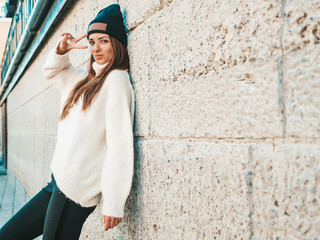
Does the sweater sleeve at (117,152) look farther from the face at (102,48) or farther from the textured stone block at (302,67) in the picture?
the textured stone block at (302,67)

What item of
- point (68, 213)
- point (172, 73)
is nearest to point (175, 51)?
point (172, 73)

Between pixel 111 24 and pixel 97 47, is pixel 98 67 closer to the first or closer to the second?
pixel 97 47

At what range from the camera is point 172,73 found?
178cm

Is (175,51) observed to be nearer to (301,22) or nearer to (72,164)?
(301,22)

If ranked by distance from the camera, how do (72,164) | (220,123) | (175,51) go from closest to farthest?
(220,123)
(175,51)
(72,164)

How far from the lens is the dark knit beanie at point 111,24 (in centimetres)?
214

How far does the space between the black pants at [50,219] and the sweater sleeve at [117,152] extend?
202 mm

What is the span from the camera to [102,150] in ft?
7.00

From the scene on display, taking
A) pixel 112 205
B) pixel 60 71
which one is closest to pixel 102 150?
pixel 112 205

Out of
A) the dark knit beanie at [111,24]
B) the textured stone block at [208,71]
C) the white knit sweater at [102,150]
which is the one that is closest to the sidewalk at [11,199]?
the white knit sweater at [102,150]

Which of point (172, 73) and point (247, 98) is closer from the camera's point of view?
point (247, 98)

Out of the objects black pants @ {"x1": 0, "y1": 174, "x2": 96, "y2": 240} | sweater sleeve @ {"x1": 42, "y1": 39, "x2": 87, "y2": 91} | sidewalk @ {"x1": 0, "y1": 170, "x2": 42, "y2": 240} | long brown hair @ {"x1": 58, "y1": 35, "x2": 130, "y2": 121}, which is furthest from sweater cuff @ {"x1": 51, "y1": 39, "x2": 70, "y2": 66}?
sidewalk @ {"x1": 0, "y1": 170, "x2": 42, "y2": 240}

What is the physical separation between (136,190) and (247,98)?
1132mm

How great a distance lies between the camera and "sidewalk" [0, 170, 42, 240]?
5.58 meters
